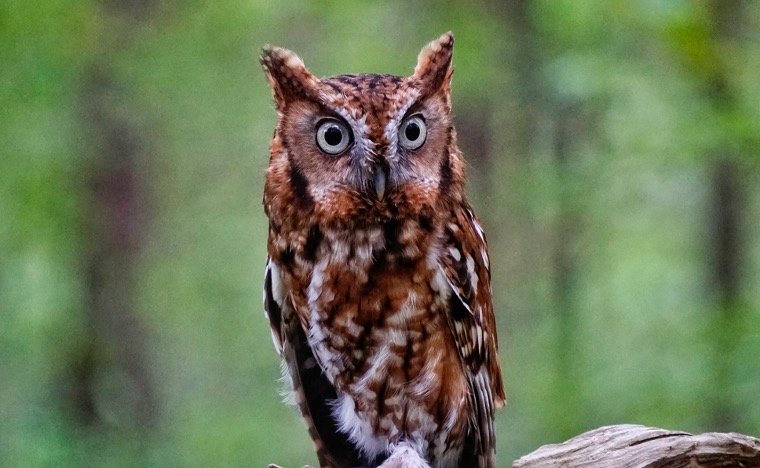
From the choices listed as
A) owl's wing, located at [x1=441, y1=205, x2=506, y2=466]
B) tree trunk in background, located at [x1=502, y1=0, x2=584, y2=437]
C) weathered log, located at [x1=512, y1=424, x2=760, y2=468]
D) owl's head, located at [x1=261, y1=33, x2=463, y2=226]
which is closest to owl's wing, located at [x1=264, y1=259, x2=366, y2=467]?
owl's head, located at [x1=261, y1=33, x2=463, y2=226]

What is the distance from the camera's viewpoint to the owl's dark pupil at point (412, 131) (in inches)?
103

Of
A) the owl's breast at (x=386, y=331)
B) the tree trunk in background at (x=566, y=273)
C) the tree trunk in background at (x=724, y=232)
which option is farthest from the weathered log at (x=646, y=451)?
the tree trunk in background at (x=566, y=273)

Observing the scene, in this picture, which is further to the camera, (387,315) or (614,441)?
(387,315)

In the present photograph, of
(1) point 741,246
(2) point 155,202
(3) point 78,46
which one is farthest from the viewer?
(2) point 155,202

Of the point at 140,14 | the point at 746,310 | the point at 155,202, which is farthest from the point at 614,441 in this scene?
the point at 155,202

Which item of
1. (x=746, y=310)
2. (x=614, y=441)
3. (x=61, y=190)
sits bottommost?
(x=614, y=441)

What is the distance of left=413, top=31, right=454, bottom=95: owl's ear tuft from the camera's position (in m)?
2.69

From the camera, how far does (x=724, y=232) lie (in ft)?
18.0

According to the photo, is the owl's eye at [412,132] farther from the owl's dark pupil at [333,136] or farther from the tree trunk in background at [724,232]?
the tree trunk in background at [724,232]

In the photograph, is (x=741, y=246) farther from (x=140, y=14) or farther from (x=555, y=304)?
(x=140, y=14)

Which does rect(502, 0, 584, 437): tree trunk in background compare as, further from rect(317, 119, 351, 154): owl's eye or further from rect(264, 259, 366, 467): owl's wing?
rect(317, 119, 351, 154): owl's eye

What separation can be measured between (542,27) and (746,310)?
1.97 m

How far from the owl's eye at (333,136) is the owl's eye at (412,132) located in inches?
6.4

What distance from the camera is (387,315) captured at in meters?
2.75
